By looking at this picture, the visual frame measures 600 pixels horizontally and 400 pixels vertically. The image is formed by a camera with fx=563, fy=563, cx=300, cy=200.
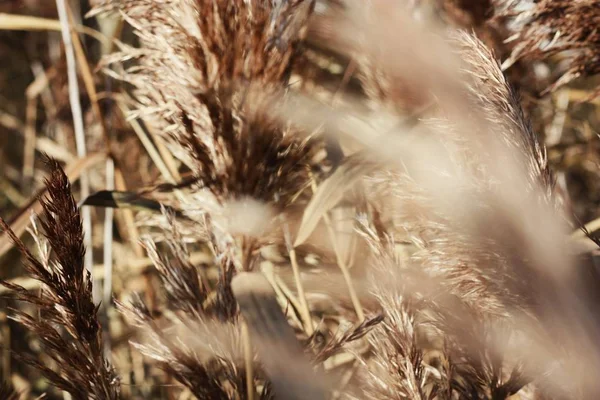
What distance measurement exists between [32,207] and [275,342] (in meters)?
0.58

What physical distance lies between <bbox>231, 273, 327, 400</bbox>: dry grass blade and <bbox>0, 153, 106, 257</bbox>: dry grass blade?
0.35 meters

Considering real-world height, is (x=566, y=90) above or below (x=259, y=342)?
above

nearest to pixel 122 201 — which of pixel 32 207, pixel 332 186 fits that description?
pixel 32 207

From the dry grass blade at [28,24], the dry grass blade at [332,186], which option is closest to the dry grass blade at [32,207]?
the dry grass blade at [28,24]

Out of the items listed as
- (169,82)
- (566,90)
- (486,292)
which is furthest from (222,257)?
(566,90)

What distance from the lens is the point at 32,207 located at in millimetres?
1013

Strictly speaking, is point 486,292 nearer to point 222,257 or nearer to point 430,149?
point 430,149

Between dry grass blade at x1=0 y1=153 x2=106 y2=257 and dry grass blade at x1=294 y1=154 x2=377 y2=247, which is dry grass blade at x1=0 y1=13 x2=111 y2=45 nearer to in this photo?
dry grass blade at x1=0 y1=153 x2=106 y2=257

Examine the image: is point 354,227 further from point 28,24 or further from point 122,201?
point 28,24

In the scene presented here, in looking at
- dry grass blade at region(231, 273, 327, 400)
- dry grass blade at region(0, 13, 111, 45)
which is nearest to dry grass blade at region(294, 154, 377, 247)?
dry grass blade at region(231, 273, 327, 400)

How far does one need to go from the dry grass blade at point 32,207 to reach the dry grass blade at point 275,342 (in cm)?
35

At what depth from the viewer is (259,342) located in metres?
0.68

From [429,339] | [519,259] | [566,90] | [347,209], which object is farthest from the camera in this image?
[566,90]

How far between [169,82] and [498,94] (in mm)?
392
